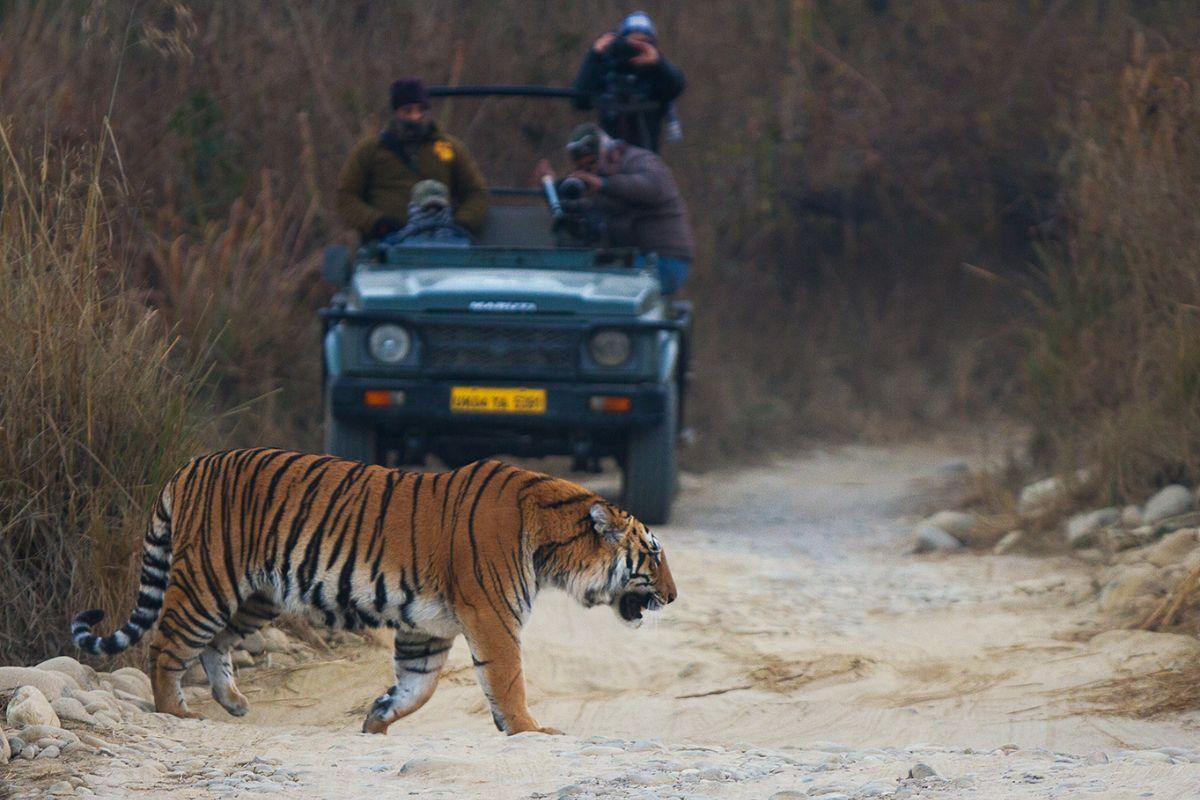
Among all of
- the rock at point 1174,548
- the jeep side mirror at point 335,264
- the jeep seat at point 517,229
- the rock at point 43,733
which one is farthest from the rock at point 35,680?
the jeep seat at point 517,229

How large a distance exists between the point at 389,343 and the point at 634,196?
78.2 inches

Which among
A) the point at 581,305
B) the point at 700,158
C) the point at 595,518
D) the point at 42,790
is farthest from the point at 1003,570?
the point at 700,158

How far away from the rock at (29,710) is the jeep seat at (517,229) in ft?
18.2

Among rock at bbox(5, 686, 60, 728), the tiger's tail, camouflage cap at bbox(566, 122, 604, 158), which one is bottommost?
rock at bbox(5, 686, 60, 728)

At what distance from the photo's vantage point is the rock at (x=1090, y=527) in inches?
349

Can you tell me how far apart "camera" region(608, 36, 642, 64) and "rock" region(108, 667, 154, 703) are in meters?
6.21

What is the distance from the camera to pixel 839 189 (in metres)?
16.0

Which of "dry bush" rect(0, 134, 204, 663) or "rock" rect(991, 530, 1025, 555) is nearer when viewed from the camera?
"dry bush" rect(0, 134, 204, 663)

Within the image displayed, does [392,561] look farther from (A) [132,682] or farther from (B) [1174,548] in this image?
(B) [1174,548]

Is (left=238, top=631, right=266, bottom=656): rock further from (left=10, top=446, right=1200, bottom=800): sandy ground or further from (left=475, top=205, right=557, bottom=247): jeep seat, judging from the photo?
(left=475, top=205, right=557, bottom=247): jeep seat

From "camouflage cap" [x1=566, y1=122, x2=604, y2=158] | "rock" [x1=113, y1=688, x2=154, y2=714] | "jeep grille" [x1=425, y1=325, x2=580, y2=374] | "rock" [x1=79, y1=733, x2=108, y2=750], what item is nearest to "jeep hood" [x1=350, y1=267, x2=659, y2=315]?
"jeep grille" [x1=425, y1=325, x2=580, y2=374]

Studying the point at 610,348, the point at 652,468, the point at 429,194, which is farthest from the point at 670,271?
the point at 429,194

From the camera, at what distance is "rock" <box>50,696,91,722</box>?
16.6ft

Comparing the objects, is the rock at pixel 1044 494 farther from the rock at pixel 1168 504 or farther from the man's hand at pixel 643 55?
the man's hand at pixel 643 55
